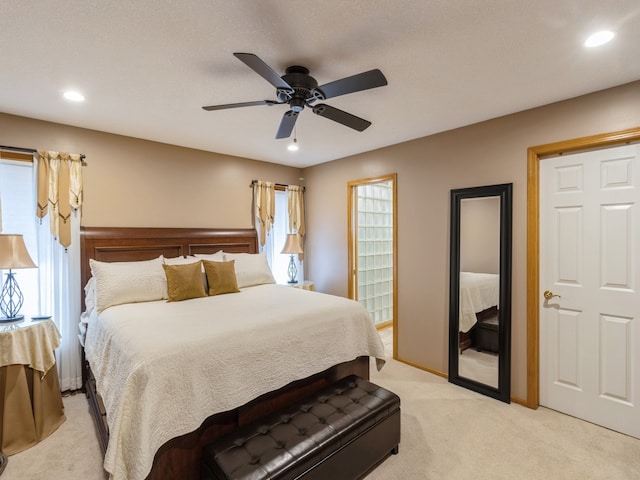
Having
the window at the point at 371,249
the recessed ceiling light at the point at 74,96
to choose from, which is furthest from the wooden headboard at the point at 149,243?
the window at the point at 371,249

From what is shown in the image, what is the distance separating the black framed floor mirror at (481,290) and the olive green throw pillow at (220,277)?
2306mm

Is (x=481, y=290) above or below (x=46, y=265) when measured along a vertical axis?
below

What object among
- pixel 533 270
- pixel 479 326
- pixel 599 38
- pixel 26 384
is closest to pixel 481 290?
pixel 479 326

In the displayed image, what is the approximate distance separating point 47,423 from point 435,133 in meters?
4.38

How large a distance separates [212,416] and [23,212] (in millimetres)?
2673

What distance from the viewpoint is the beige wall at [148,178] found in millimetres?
Answer: 3055

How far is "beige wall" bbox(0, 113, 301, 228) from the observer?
305 centimetres

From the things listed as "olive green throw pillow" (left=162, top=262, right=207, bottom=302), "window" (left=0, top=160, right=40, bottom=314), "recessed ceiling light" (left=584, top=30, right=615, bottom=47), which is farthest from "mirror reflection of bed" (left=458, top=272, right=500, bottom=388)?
"window" (left=0, top=160, right=40, bottom=314)

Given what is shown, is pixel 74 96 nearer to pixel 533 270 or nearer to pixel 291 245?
pixel 291 245

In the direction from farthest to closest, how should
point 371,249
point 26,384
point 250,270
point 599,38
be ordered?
point 371,249 < point 250,270 < point 26,384 < point 599,38

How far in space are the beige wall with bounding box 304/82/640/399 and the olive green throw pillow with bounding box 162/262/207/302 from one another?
2.16 m

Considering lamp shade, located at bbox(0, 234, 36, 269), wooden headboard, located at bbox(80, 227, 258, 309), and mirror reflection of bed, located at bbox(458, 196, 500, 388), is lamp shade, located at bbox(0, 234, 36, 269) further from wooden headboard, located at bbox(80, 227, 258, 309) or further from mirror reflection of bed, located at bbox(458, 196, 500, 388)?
mirror reflection of bed, located at bbox(458, 196, 500, 388)

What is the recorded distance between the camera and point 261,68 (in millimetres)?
1604

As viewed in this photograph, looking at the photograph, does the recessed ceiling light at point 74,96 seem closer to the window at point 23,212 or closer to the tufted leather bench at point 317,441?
the window at point 23,212
